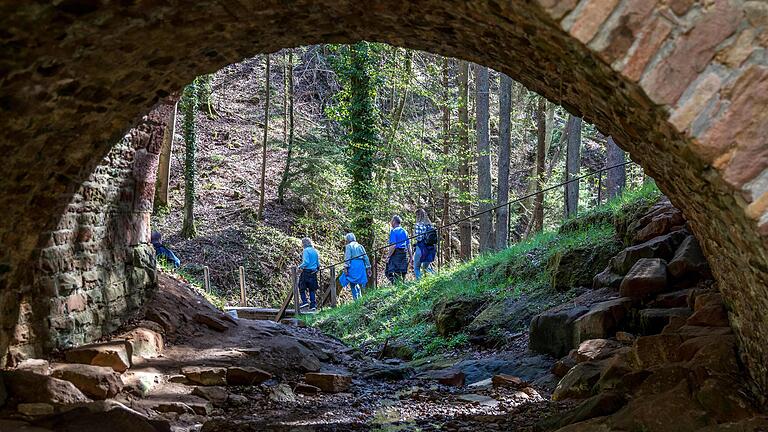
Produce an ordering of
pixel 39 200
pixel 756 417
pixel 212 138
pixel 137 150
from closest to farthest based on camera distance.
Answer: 1. pixel 756 417
2. pixel 39 200
3. pixel 137 150
4. pixel 212 138

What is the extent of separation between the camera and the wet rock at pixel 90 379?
227 inches

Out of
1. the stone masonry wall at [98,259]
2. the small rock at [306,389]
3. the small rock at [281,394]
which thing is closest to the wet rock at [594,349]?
the small rock at [306,389]

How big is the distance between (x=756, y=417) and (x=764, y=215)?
60.1 inches

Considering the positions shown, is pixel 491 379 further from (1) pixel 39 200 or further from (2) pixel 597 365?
(1) pixel 39 200

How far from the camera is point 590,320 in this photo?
6945 mm

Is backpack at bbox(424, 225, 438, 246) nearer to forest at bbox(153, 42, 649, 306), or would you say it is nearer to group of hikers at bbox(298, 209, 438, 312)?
group of hikers at bbox(298, 209, 438, 312)

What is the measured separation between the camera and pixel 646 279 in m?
6.72

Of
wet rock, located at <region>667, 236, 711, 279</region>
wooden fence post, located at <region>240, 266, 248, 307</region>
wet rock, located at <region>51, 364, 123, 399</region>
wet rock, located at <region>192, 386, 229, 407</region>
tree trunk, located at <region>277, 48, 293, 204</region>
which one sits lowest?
wet rock, located at <region>192, 386, 229, 407</region>

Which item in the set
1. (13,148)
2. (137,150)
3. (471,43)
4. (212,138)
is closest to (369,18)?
(471,43)

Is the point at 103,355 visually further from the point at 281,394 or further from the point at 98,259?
the point at 281,394

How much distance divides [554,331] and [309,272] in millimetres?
8094

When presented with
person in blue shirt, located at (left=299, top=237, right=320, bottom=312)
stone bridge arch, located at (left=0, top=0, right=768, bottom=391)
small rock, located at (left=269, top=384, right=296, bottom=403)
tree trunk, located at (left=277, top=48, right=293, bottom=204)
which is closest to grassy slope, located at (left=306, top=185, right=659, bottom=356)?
person in blue shirt, located at (left=299, top=237, right=320, bottom=312)

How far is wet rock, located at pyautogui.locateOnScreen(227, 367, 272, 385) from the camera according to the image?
23.0ft

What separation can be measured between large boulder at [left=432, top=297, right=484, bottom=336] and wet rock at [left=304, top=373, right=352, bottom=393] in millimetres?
2767
